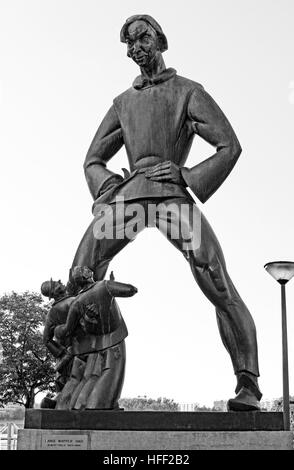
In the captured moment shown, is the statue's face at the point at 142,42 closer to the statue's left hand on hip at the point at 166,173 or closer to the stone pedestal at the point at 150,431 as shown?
the statue's left hand on hip at the point at 166,173

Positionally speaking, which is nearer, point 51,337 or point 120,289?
point 120,289

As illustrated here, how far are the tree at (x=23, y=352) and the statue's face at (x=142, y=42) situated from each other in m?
20.9

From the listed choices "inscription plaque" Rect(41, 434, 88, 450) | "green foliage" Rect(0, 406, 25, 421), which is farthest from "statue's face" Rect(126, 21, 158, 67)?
"green foliage" Rect(0, 406, 25, 421)

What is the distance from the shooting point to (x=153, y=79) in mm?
6801

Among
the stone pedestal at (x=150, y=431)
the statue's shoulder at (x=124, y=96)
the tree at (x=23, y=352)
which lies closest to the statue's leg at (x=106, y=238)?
the statue's shoulder at (x=124, y=96)

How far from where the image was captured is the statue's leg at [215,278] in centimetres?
581

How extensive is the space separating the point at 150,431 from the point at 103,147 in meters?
3.02

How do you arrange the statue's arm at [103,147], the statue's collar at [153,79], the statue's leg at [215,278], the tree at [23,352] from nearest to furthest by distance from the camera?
the statue's leg at [215,278]
the statue's collar at [153,79]
the statue's arm at [103,147]
the tree at [23,352]

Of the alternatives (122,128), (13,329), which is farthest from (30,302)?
(122,128)

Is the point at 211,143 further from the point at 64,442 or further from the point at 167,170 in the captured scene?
the point at 64,442

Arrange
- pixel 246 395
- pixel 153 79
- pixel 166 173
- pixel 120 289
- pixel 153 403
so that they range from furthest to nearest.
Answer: pixel 153 403, pixel 153 79, pixel 166 173, pixel 120 289, pixel 246 395

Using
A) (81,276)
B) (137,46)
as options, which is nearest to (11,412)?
(81,276)
